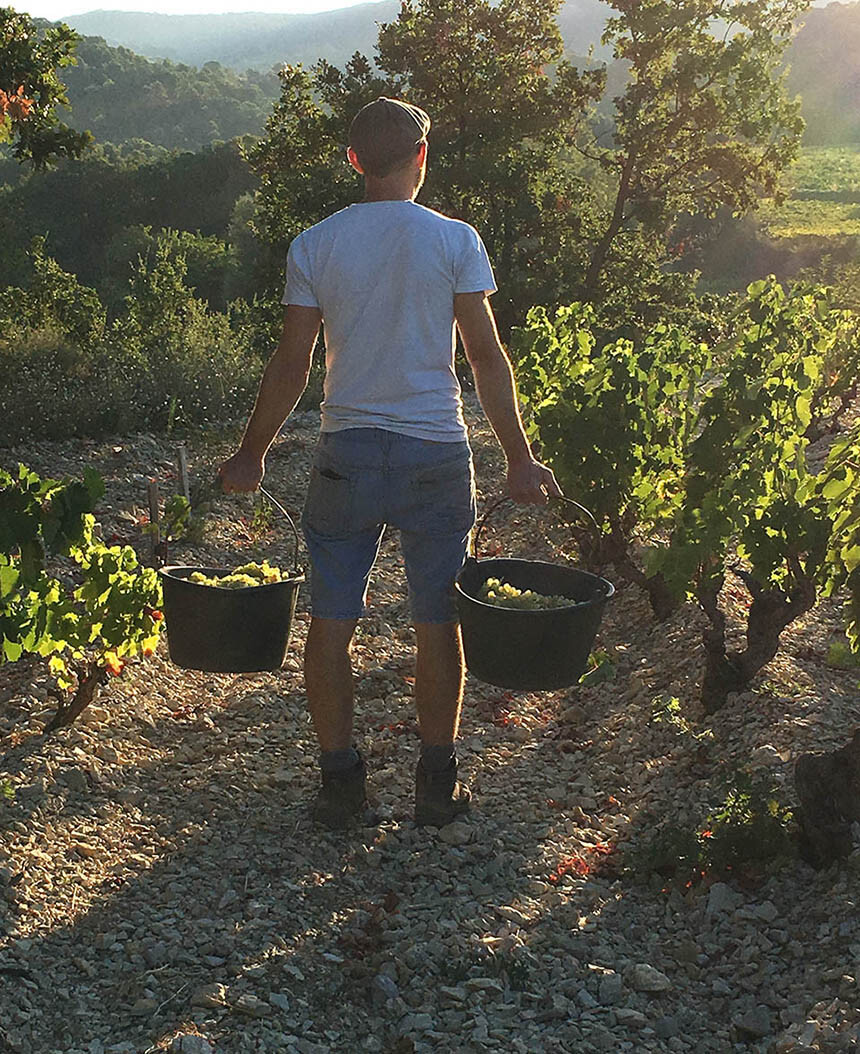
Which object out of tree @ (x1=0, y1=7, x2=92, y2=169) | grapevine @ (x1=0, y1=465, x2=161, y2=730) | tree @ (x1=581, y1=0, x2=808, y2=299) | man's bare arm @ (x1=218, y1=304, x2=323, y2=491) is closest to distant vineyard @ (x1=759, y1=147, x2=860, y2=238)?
tree @ (x1=581, y1=0, x2=808, y2=299)

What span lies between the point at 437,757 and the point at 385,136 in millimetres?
1833

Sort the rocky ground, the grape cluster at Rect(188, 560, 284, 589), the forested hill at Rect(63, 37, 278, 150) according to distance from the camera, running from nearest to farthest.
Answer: the rocky ground → the grape cluster at Rect(188, 560, 284, 589) → the forested hill at Rect(63, 37, 278, 150)

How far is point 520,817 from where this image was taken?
150 inches

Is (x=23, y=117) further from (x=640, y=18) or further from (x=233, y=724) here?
(x=640, y=18)

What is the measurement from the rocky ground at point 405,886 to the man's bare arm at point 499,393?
3.73ft

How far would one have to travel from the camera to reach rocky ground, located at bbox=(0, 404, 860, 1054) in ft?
8.79

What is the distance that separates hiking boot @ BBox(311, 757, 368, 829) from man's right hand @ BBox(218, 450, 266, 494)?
3.05 ft

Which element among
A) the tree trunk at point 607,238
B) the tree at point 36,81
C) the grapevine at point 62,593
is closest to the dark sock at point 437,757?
the grapevine at point 62,593

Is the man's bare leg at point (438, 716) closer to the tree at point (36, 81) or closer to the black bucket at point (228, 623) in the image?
the black bucket at point (228, 623)

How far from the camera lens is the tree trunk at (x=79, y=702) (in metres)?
4.17

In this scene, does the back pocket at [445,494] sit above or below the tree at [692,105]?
below

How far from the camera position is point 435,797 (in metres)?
3.58

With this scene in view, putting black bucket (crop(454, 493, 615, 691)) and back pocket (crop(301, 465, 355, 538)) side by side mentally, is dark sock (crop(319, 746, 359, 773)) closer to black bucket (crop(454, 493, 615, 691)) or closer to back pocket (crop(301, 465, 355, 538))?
black bucket (crop(454, 493, 615, 691))

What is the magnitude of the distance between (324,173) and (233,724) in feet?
38.0
